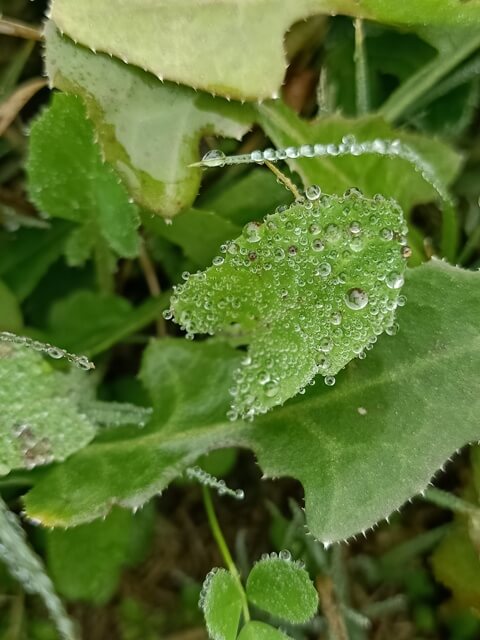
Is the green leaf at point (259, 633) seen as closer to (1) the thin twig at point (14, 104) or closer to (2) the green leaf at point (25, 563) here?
(2) the green leaf at point (25, 563)

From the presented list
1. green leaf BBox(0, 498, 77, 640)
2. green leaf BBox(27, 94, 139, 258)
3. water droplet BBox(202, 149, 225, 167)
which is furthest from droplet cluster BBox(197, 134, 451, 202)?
green leaf BBox(0, 498, 77, 640)

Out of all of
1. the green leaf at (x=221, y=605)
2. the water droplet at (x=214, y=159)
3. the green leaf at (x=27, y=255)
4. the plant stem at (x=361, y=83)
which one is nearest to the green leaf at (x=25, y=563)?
the green leaf at (x=221, y=605)

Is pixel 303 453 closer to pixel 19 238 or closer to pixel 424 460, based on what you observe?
pixel 424 460

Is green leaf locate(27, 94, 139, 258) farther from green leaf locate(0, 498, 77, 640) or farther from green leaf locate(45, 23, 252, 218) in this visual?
green leaf locate(0, 498, 77, 640)

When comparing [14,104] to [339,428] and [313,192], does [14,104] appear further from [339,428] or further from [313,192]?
[339,428]

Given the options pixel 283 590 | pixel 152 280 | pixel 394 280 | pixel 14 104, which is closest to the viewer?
pixel 394 280

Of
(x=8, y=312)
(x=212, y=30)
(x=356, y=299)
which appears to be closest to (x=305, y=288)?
(x=356, y=299)
